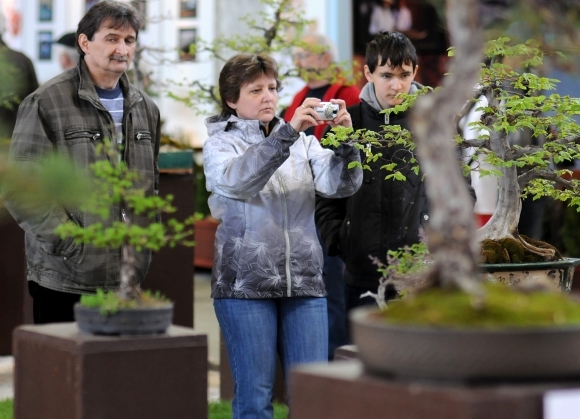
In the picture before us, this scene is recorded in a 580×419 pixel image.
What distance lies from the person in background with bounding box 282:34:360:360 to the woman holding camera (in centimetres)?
96

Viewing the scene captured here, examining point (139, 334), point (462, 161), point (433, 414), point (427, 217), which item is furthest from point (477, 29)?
point (427, 217)

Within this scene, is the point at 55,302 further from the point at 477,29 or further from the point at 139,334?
the point at 477,29

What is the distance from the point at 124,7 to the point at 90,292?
2.85 feet

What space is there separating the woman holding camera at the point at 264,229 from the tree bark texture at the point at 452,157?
124cm

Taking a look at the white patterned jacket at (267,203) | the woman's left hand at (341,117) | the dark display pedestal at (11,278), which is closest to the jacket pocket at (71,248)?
the white patterned jacket at (267,203)

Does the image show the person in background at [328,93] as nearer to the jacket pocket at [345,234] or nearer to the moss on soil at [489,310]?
the jacket pocket at [345,234]

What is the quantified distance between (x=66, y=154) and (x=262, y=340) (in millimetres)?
775

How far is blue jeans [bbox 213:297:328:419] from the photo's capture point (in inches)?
112

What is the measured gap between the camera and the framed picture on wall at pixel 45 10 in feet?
35.4

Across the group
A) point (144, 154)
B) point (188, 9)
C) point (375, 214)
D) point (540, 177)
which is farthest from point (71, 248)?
point (188, 9)

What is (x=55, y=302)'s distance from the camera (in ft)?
9.85

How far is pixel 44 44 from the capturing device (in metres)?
10.9

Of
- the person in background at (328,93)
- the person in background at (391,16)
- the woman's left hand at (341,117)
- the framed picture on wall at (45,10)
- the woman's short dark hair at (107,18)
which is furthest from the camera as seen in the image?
the framed picture on wall at (45,10)

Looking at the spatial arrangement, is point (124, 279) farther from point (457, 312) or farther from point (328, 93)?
point (328, 93)
